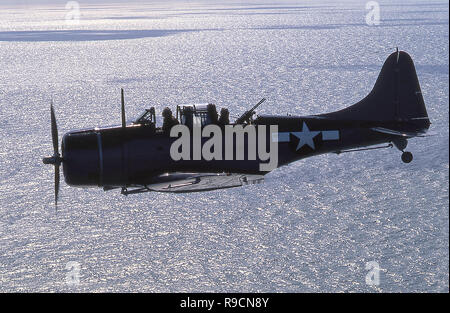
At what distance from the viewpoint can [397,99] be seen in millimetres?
29562

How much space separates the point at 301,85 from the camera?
12775 cm

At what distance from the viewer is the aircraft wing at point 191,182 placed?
22859mm

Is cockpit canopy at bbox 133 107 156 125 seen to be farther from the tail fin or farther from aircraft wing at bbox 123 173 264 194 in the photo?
the tail fin

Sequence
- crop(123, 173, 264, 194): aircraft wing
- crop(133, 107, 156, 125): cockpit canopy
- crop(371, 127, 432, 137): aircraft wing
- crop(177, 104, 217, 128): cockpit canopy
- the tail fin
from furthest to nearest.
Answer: the tail fin < crop(371, 127, 432, 137): aircraft wing < crop(133, 107, 156, 125): cockpit canopy < crop(177, 104, 217, 128): cockpit canopy < crop(123, 173, 264, 194): aircraft wing

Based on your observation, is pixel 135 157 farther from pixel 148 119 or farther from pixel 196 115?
pixel 196 115

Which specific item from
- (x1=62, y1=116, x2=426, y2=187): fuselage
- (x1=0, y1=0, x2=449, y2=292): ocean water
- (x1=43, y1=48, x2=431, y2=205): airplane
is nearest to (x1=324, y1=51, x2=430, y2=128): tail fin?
(x1=43, y1=48, x2=431, y2=205): airplane

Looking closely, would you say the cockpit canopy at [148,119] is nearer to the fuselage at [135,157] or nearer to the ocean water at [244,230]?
the fuselage at [135,157]

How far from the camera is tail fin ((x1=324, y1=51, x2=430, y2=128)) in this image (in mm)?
29406

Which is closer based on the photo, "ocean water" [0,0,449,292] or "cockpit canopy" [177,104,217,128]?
"cockpit canopy" [177,104,217,128]

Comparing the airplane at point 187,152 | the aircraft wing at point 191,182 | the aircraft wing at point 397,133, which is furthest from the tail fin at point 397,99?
the aircraft wing at point 191,182

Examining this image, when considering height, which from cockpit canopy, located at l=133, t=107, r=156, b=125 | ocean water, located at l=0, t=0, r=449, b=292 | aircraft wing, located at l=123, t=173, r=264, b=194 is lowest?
ocean water, located at l=0, t=0, r=449, b=292

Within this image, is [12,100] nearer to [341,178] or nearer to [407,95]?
[341,178]

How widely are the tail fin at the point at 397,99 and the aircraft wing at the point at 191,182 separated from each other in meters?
9.03
